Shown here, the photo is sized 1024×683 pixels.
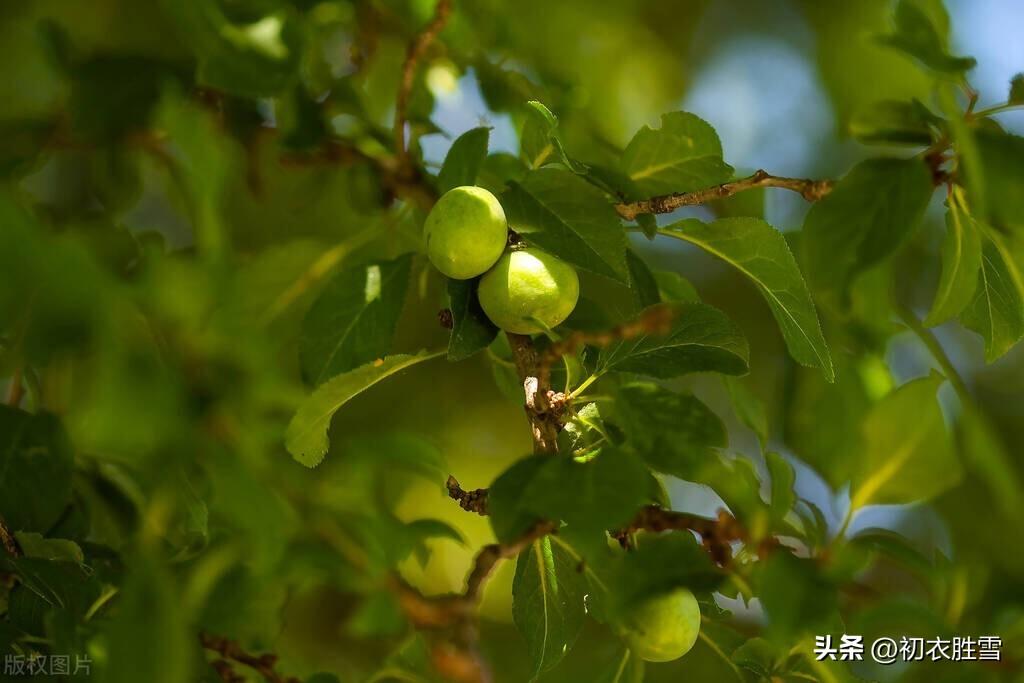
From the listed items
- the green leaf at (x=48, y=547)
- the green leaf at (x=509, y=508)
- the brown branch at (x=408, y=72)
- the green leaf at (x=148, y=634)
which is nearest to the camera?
the green leaf at (x=148, y=634)

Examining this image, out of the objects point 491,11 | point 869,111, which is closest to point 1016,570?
point 869,111

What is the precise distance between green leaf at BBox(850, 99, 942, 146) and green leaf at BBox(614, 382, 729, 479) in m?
0.19

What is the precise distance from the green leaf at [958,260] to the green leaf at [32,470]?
48 cm

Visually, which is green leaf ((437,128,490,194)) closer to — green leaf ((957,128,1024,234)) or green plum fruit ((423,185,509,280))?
green plum fruit ((423,185,509,280))

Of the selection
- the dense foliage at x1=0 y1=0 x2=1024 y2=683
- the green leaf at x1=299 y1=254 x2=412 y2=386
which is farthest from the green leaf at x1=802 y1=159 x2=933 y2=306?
the green leaf at x1=299 y1=254 x2=412 y2=386

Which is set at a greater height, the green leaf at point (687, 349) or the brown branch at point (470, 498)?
the green leaf at point (687, 349)

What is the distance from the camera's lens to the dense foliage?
1.13 ft

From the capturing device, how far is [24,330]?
1.08 ft

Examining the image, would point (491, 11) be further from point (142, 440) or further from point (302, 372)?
point (142, 440)

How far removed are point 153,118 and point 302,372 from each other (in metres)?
0.29

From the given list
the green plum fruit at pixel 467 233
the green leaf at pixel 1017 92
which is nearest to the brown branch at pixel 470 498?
the green plum fruit at pixel 467 233

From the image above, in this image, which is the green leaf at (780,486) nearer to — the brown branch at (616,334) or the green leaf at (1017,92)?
the brown branch at (616,334)

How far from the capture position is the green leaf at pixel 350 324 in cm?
61

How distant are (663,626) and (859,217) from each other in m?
0.22
